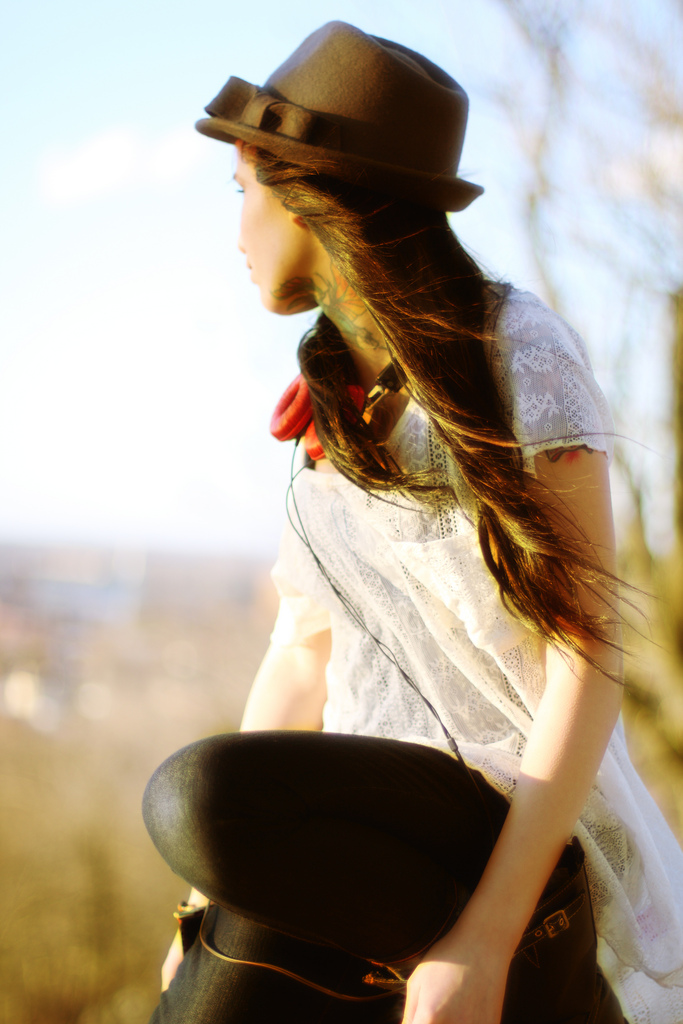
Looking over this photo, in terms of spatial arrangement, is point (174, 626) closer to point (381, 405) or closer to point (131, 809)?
point (131, 809)

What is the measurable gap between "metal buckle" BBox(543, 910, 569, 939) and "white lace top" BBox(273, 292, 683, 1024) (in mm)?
91

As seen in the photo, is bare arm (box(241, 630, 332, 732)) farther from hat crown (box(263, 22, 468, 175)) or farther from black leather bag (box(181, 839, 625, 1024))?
hat crown (box(263, 22, 468, 175))

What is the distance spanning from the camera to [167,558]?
59.5 ft

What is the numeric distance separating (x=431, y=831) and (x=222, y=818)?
0.22m

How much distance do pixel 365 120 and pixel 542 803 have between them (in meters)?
0.81

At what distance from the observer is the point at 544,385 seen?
0.71m

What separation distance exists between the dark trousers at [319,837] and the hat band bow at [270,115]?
716 mm

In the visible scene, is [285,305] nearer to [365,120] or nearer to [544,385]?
[365,120]

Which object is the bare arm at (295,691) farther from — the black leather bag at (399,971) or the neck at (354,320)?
the neck at (354,320)

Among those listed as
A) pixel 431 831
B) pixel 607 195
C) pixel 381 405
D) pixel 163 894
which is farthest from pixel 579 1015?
pixel 163 894

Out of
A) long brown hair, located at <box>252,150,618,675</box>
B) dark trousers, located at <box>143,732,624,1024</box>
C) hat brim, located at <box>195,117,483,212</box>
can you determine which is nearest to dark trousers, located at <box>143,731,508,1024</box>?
dark trousers, located at <box>143,732,624,1024</box>

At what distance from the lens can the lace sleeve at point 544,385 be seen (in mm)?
696

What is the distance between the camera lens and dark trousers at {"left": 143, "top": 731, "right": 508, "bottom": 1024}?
2.08 feet

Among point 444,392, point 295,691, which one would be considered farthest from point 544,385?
point 295,691
